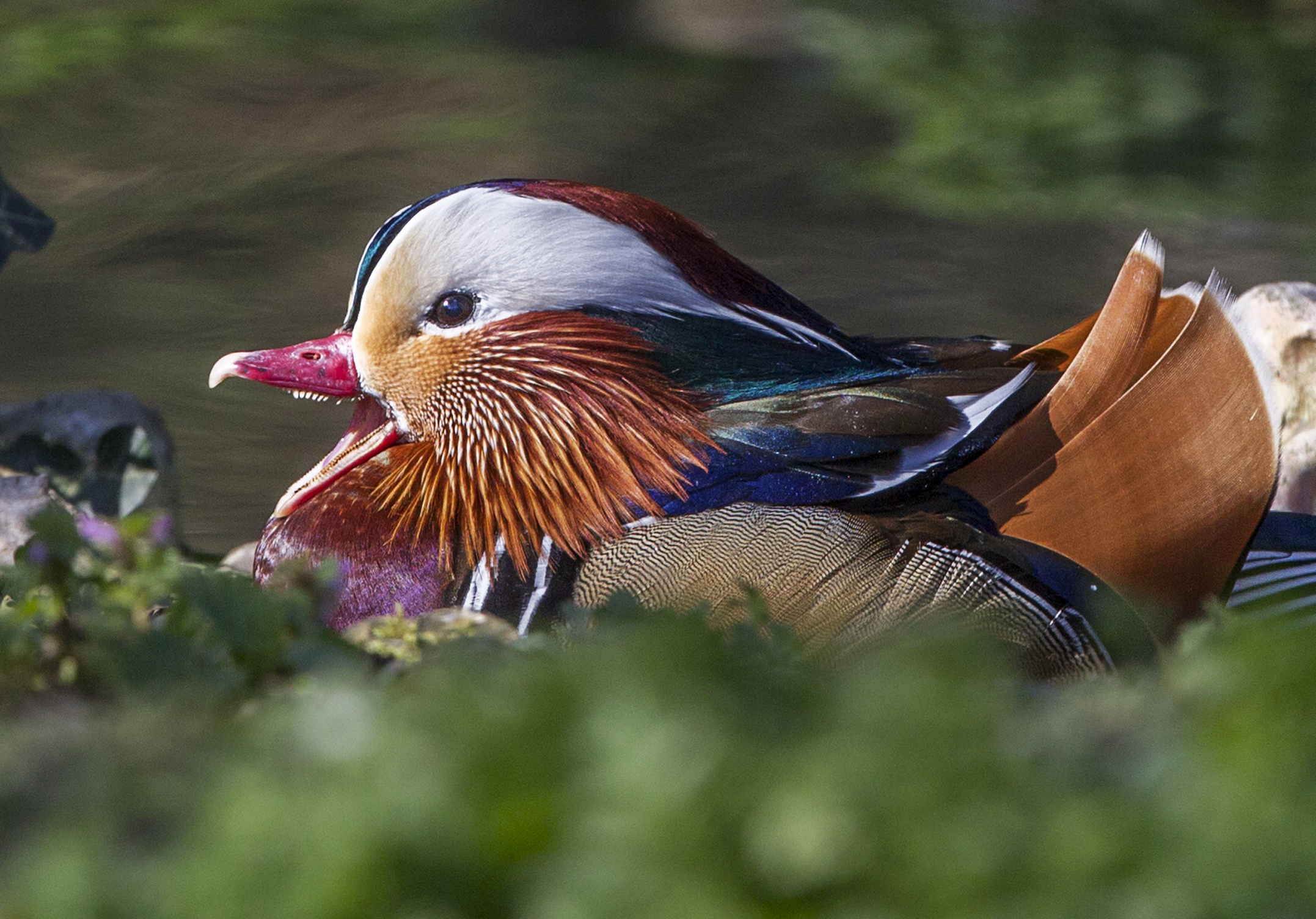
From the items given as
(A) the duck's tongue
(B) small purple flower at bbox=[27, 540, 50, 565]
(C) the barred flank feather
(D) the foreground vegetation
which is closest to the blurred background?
(A) the duck's tongue

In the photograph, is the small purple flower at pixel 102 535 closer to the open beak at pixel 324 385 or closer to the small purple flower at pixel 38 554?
the small purple flower at pixel 38 554

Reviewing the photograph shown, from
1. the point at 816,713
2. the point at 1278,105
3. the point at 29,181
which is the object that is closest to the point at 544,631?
the point at 816,713

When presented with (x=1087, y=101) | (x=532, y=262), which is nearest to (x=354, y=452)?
(x=532, y=262)

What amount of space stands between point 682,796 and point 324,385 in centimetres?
161

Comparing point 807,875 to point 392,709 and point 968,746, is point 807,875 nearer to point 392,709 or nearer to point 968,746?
point 968,746

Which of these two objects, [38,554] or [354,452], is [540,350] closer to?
[354,452]

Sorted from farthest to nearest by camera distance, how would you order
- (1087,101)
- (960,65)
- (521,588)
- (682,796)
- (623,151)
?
(960,65) < (1087,101) < (623,151) < (521,588) < (682,796)

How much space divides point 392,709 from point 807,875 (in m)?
0.29

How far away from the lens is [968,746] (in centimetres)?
78

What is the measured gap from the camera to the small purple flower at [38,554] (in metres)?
1.25

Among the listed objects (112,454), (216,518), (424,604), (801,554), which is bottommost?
(216,518)

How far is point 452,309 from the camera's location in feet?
7.09

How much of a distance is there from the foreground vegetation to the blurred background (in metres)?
2.81

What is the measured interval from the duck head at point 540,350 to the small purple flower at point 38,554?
803mm
